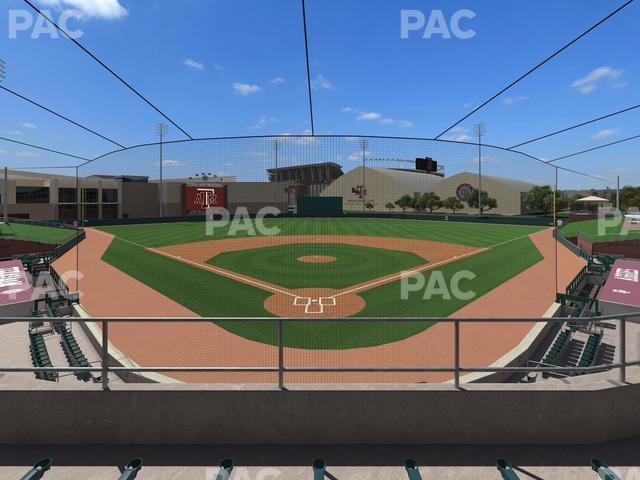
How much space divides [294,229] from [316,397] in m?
44.2

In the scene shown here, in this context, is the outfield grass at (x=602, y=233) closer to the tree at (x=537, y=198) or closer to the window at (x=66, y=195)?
the tree at (x=537, y=198)

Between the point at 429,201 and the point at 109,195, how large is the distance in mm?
53701

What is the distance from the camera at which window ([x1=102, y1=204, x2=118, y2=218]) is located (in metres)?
60.4

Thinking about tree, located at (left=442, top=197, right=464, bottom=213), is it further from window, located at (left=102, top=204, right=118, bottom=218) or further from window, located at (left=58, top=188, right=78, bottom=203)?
window, located at (left=58, top=188, right=78, bottom=203)

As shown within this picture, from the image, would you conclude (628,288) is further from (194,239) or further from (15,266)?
A: (194,239)

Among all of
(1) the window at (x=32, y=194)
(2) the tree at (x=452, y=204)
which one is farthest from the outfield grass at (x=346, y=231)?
(1) the window at (x=32, y=194)

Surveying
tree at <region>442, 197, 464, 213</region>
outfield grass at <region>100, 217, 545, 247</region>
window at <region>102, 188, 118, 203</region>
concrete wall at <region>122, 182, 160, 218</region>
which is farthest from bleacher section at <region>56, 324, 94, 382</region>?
tree at <region>442, 197, 464, 213</region>

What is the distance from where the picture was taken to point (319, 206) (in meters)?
50.4

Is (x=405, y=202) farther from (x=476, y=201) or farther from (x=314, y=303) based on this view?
(x=314, y=303)

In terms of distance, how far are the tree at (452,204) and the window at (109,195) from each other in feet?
183

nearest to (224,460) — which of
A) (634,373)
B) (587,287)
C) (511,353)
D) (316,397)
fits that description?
(316,397)

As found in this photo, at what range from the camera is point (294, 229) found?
47.9 metres

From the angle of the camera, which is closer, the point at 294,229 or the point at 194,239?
the point at 194,239

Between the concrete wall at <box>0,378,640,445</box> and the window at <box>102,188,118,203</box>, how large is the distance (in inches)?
2562
